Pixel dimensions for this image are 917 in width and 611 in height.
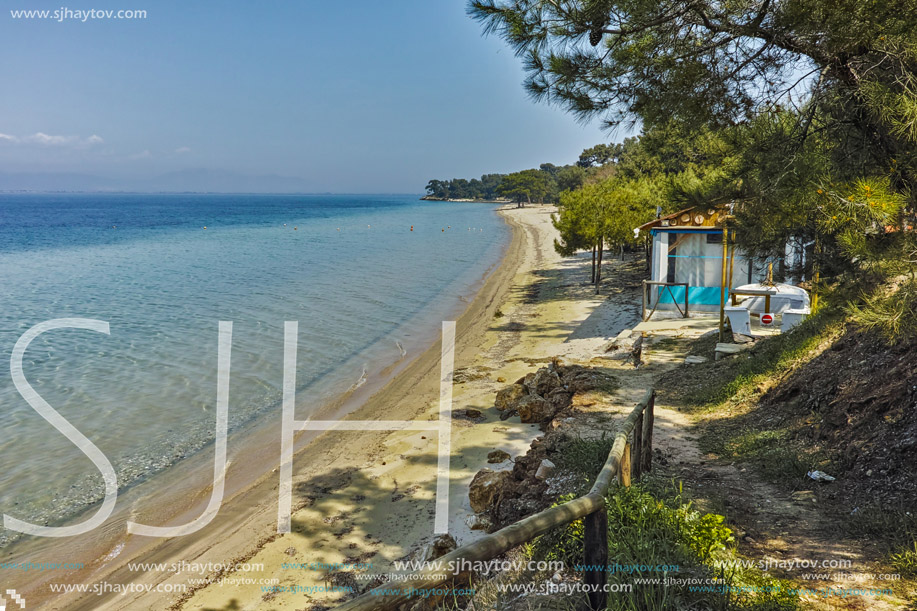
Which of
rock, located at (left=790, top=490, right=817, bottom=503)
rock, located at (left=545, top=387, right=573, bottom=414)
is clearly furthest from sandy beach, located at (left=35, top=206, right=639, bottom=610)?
rock, located at (left=790, top=490, right=817, bottom=503)

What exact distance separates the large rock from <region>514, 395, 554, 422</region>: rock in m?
0.45

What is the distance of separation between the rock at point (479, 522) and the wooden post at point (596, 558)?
3.74 meters

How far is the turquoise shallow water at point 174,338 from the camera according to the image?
11.0m

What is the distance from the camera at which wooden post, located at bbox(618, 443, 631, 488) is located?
4180mm

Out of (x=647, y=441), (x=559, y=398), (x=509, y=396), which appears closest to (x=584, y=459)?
(x=647, y=441)

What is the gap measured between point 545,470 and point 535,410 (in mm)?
4064

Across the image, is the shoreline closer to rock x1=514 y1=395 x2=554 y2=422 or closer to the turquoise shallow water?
the turquoise shallow water

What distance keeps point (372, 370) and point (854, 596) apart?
1384 centimetres

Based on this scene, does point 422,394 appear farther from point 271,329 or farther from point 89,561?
point 271,329

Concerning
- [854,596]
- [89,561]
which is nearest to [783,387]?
[854,596]

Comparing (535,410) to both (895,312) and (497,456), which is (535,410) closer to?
(497,456)

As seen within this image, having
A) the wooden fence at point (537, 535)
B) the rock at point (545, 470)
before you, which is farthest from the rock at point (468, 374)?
the wooden fence at point (537, 535)

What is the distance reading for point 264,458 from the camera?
10.8 m

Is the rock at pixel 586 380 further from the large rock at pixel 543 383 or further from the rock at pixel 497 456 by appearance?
the rock at pixel 497 456
